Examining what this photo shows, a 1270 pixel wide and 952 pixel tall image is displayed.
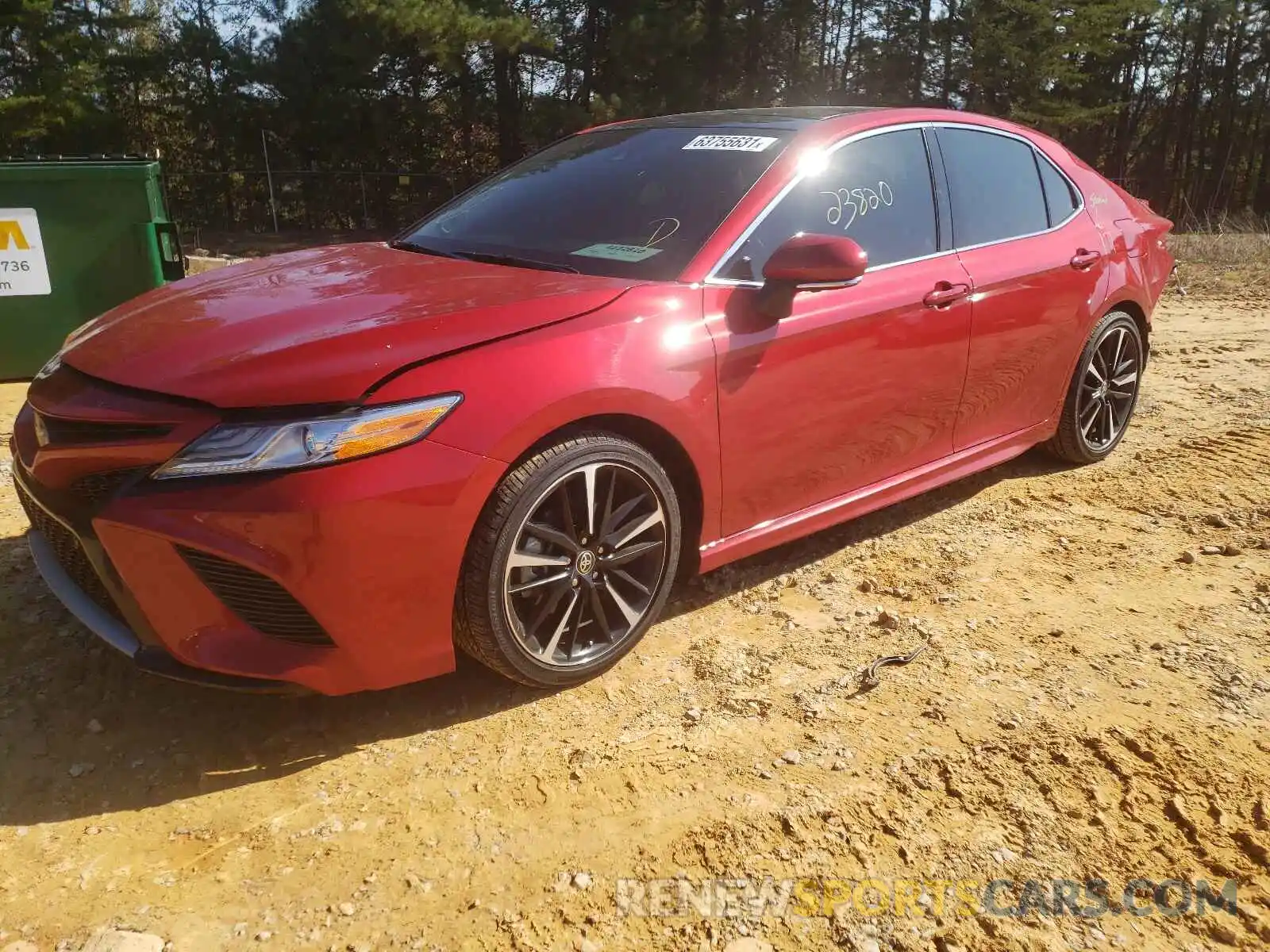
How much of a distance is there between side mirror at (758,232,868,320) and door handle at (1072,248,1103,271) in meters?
1.75

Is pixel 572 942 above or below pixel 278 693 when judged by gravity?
below

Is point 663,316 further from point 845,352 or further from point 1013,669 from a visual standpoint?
point 1013,669

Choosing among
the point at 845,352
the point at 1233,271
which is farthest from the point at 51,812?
the point at 1233,271

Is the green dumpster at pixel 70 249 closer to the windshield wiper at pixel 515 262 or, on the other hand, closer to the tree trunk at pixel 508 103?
the windshield wiper at pixel 515 262

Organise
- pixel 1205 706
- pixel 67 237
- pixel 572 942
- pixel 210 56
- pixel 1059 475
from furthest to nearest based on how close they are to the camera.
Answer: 1. pixel 210 56
2. pixel 67 237
3. pixel 1059 475
4. pixel 1205 706
5. pixel 572 942

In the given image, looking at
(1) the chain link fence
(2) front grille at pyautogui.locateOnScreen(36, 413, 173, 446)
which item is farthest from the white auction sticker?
(1) the chain link fence

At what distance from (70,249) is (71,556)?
4563 millimetres

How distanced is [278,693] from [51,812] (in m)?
0.59

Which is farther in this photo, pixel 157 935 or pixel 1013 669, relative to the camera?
pixel 1013 669

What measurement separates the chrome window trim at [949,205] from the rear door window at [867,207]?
13mm

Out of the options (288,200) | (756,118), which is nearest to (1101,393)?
(756,118)

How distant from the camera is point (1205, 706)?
9.18 ft

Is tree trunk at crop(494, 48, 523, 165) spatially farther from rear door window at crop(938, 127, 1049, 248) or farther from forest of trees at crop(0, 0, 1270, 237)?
rear door window at crop(938, 127, 1049, 248)

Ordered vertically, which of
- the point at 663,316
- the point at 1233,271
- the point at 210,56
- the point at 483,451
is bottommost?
the point at 1233,271
